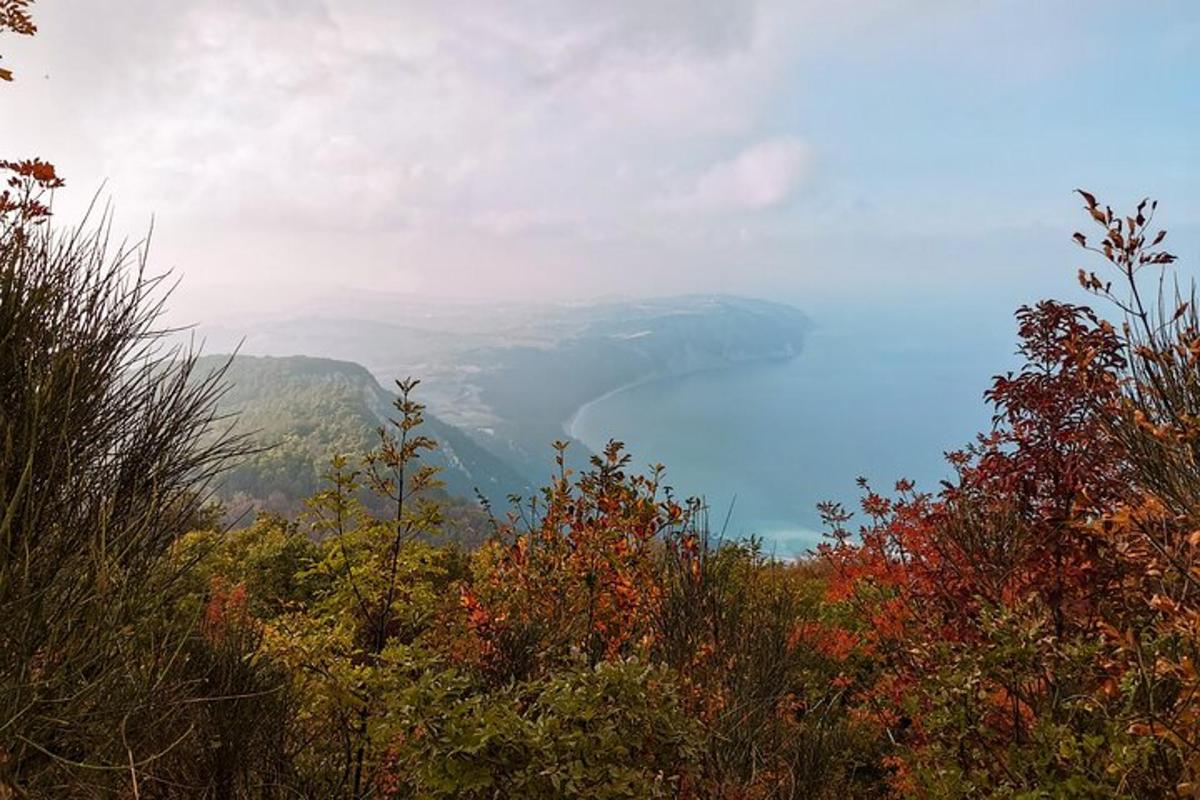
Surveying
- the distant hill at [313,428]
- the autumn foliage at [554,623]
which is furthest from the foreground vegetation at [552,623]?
the distant hill at [313,428]

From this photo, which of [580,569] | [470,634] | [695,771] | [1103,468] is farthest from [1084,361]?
[470,634]

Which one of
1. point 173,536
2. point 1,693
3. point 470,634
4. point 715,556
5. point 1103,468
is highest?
point 1103,468

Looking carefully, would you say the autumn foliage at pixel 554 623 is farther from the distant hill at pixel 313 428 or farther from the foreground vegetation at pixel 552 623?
the distant hill at pixel 313 428

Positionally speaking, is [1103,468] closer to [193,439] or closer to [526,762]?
[526,762]

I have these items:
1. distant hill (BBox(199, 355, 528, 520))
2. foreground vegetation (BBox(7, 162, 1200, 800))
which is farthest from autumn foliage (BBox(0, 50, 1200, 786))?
distant hill (BBox(199, 355, 528, 520))

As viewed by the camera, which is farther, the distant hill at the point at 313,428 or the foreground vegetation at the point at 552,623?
the distant hill at the point at 313,428

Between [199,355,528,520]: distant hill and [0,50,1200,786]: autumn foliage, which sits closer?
[0,50,1200,786]: autumn foliage

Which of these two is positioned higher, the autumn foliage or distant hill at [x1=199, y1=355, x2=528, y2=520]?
the autumn foliage

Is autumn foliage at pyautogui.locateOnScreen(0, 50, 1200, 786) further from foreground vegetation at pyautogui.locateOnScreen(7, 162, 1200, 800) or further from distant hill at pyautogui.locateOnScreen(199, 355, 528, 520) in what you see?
distant hill at pyautogui.locateOnScreen(199, 355, 528, 520)
